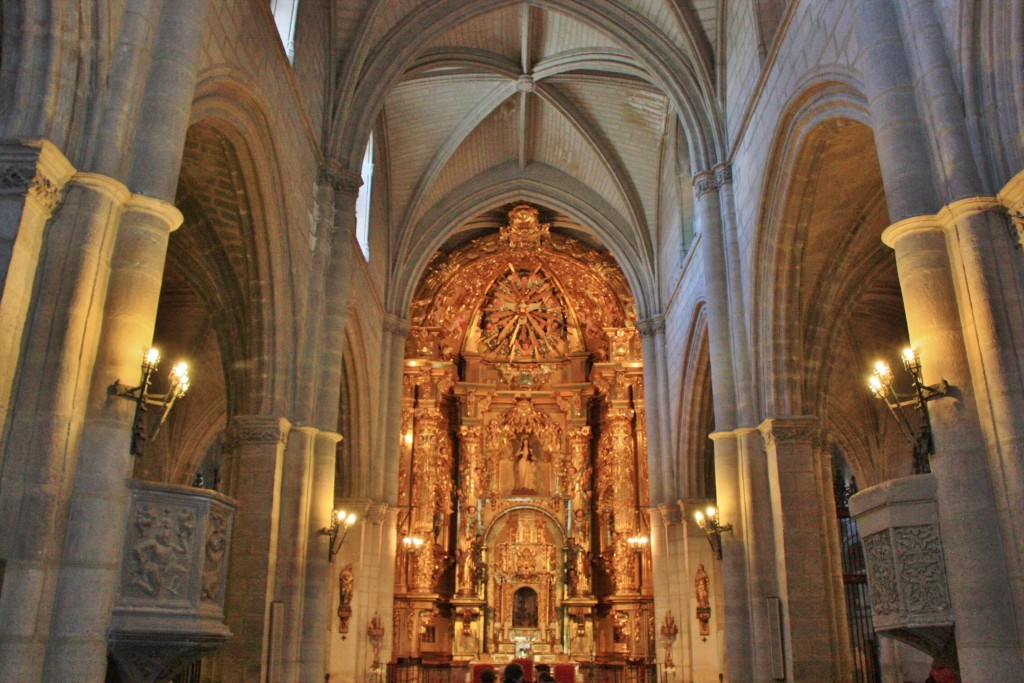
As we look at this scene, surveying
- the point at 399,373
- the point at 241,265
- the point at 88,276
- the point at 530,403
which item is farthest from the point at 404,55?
the point at 530,403

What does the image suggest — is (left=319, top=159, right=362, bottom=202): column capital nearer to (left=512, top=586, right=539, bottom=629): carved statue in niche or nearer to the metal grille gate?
the metal grille gate

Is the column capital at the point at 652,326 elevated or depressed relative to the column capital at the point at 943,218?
elevated

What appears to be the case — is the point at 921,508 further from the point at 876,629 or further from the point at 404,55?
the point at 404,55

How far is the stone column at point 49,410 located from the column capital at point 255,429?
5536mm

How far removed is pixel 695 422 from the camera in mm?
21094

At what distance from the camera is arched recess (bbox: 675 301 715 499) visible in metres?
20.2

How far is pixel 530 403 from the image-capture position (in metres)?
30.1

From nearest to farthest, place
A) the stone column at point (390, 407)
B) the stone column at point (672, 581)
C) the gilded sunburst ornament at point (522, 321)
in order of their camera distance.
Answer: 1. the stone column at point (672, 581)
2. the stone column at point (390, 407)
3. the gilded sunburst ornament at point (522, 321)

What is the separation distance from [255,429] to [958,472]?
9380 millimetres

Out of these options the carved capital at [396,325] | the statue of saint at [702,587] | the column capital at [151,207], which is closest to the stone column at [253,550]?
the column capital at [151,207]

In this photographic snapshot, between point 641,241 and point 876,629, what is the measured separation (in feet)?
56.3

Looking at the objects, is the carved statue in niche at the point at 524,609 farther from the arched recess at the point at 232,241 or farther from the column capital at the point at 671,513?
the arched recess at the point at 232,241

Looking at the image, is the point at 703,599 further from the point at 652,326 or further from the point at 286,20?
the point at 286,20

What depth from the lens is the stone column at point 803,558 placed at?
12328 millimetres
